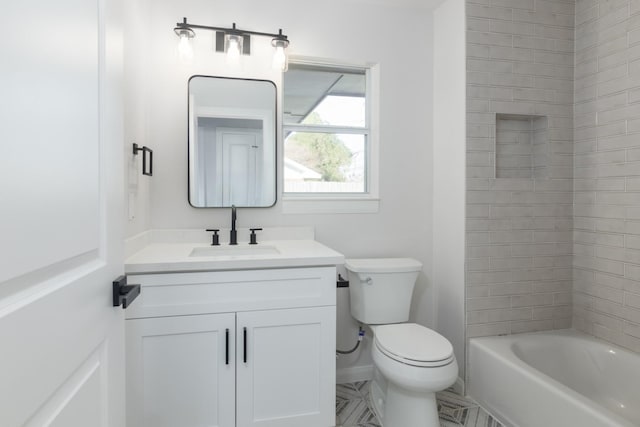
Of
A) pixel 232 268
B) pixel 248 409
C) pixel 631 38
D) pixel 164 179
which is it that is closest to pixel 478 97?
pixel 631 38

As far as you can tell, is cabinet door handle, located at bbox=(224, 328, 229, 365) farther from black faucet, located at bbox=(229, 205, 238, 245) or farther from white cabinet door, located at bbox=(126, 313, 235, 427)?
black faucet, located at bbox=(229, 205, 238, 245)

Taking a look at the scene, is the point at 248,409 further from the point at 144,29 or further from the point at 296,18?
the point at 296,18

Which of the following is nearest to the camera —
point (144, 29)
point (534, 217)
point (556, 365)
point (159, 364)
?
point (159, 364)

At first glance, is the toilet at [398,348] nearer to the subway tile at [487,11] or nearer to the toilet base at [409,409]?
the toilet base at [409,409]

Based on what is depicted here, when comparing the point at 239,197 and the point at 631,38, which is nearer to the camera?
the point at 631,38

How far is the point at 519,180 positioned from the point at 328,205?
1195mm

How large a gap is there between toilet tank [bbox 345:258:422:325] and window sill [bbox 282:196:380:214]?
0.40 metres

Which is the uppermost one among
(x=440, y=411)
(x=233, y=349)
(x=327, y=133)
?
(x=327, y=133)

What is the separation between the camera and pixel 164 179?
202cm

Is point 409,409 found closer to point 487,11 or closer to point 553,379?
point 553,379

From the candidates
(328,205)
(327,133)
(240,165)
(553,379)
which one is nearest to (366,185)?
(328,205)

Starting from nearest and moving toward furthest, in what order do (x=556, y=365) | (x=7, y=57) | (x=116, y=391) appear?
(x=7, y=57)
(x=116, y=391)
(x=556, y=365)

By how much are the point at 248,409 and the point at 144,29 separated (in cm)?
200

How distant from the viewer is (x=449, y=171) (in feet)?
7.25
